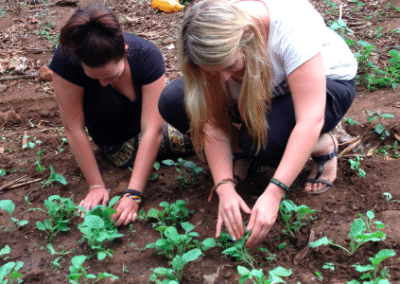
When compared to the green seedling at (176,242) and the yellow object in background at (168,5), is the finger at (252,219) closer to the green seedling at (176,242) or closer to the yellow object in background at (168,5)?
the green seedling at (176,242)

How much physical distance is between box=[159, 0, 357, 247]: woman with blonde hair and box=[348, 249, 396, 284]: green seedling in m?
0.37

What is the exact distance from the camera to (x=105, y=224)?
1.94 meters

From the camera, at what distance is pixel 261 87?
1667 mm

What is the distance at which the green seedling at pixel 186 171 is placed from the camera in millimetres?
2257

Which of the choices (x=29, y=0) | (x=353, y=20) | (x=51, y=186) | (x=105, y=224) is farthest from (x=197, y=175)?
(x=29, y=0)

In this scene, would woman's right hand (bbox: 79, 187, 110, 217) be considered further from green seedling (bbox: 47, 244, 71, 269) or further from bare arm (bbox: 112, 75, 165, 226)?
green seedling (bbox: 47, 244, 71, 269)

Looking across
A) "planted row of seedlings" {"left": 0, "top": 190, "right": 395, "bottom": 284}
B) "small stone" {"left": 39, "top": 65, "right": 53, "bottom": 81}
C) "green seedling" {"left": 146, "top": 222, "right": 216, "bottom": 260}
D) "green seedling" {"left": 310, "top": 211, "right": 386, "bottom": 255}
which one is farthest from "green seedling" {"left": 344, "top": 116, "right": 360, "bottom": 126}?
"small stone" {"left": 39, "top": 65, "right": 53, "bottom": 81}

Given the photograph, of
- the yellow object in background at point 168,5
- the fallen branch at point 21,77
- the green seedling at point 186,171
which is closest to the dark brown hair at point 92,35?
the green seedling at point 186,171

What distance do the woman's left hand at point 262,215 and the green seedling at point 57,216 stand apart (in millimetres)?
904

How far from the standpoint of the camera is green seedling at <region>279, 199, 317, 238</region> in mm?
1778

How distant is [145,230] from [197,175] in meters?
0.50

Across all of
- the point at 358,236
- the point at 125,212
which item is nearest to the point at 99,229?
the point at 125,212

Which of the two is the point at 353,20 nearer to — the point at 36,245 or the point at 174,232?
the point at 174,232

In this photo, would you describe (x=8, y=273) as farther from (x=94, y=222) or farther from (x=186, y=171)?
(x=186, y=171)
